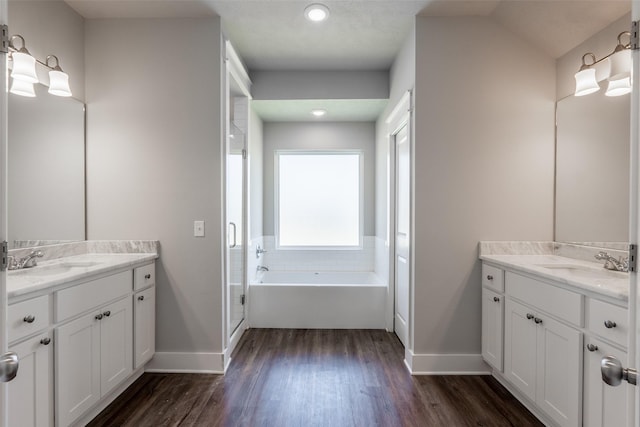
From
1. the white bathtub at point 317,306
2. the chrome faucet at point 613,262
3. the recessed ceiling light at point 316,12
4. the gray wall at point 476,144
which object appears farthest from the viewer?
the white bathtub at point 317,306

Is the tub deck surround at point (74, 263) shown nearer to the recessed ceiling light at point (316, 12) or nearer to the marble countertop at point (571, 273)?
the recessed ceiling light at point (316, 12)

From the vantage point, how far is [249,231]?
12.1 ft

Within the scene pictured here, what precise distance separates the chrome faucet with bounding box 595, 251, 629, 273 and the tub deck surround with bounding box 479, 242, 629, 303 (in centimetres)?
4

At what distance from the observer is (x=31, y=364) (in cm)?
153

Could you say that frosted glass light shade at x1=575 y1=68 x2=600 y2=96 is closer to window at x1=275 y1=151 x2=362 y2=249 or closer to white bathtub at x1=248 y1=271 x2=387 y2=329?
white bathtub at x1=248 y1=271 x2=387 y2=329

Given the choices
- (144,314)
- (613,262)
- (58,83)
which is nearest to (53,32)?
(58,83)

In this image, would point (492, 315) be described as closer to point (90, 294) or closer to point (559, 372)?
point (559, 372)

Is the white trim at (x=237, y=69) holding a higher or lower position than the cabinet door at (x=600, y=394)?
higher

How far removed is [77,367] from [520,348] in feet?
8.40

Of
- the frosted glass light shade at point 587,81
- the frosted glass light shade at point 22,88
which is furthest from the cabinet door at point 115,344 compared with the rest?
the frosted glass light shade at point 587,81

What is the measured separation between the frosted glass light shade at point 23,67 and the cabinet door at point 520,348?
325 centimetres

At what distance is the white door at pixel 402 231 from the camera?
2988 mm

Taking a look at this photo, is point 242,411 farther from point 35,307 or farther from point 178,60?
point 178,60

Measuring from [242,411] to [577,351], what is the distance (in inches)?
73.8
